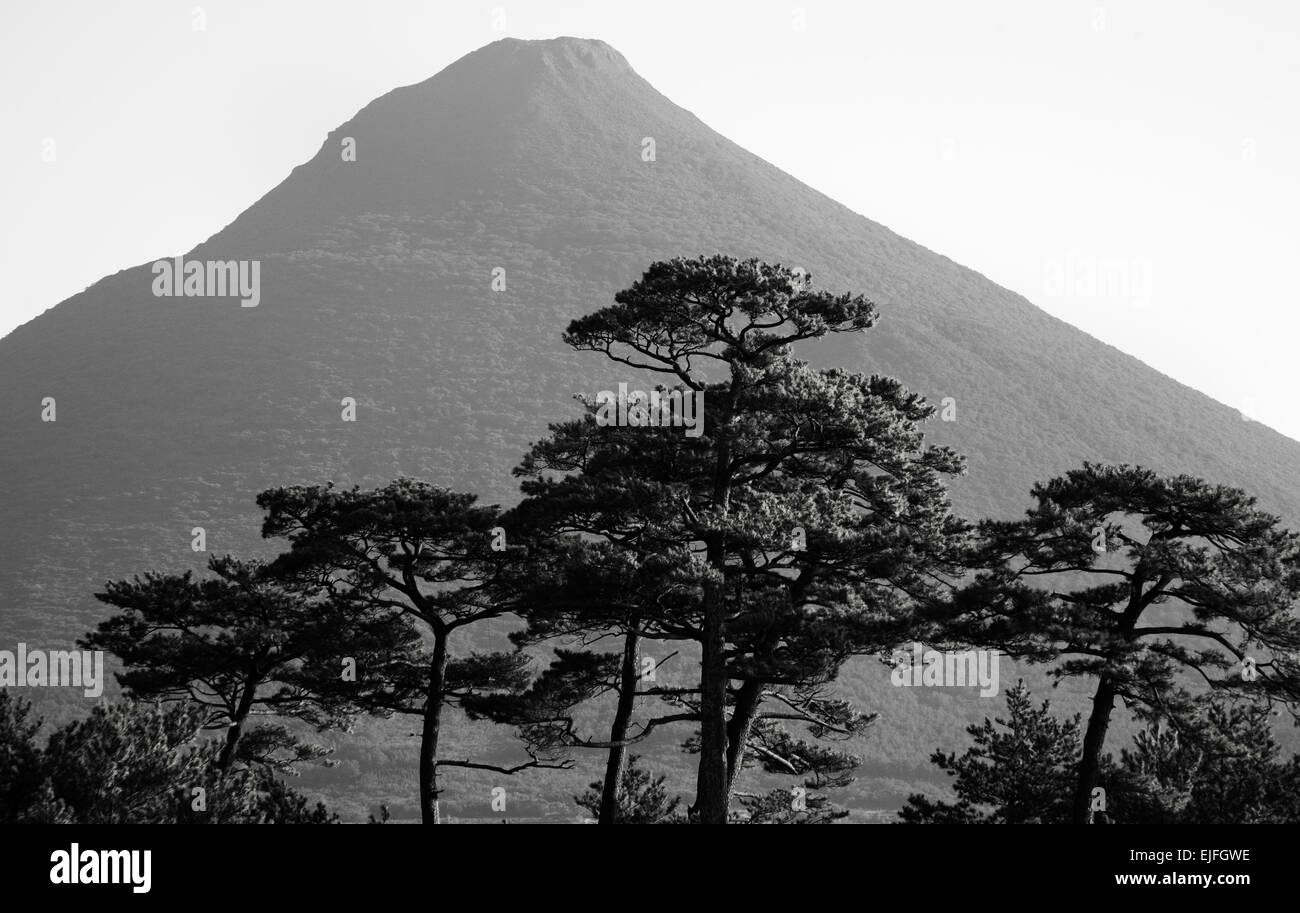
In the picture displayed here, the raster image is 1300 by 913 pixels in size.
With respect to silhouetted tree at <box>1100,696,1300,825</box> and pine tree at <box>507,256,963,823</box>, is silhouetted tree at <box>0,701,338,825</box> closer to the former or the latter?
pine tree at <box>507,256,963,823</box>

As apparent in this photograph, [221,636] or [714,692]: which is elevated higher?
[221,636]

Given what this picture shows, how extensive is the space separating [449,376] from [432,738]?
113677 millimetres

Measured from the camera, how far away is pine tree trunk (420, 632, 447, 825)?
1115 inches

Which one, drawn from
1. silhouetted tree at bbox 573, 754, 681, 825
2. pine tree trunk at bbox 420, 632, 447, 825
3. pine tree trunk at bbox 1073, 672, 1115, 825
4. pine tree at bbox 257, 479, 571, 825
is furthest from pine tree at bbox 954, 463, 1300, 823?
pine tree trunk at bbox 420, 632, 447, 825

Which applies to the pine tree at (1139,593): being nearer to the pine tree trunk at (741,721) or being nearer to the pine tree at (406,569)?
the pine tree trunk at (741,721)

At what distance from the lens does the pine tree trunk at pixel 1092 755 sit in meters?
24.4

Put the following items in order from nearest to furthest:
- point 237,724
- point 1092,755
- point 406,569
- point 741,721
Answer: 1. point 1092,755
2. point 741,721
3. point 406,569
4. point 237,724

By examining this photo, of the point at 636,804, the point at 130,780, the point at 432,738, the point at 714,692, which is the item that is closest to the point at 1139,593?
the point at 714,692

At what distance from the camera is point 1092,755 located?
80.9 ft

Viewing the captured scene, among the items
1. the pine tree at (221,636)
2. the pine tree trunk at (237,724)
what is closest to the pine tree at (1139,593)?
the pine tree at (221,636)

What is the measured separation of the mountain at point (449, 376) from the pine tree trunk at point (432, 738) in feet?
154

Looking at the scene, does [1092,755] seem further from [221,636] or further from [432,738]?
[221,636]

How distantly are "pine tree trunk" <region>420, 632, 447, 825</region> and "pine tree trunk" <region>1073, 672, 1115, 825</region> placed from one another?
44.4 ft
